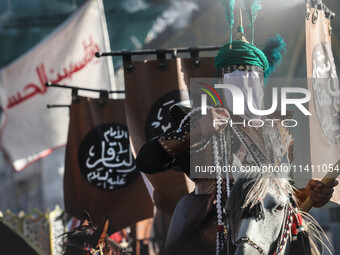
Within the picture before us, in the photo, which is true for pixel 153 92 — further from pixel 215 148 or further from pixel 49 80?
pixel 49 80

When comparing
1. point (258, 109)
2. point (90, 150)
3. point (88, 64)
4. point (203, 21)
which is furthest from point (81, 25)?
point (258, 109)

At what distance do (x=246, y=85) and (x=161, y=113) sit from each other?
87.9 inches

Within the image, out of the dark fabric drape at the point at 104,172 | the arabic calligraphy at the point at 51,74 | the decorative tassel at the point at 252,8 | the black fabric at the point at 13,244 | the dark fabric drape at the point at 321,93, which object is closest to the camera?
the decorative tassel at the point at 252,8

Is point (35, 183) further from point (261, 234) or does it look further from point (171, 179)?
point (261, 234)

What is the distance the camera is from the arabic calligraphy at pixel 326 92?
3.29 meters

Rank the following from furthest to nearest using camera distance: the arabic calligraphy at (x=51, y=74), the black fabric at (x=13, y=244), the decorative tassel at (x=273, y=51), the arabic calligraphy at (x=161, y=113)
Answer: the arabic calligraphy at (x=51, y=74) → the arabic calligraphy at (x=161, y=113) → the black fabric at (x=13, y=244) → the decorative tassel at (x=273, y=51)

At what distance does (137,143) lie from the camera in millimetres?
4773

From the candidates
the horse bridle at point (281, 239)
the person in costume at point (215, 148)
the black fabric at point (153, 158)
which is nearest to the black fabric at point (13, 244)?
the person in costume at point (215, 148)

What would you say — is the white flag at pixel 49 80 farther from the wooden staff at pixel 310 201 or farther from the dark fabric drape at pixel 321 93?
the wooden staff at pixel 310 201

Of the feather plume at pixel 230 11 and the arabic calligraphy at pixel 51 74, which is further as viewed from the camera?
the arabic calligraphy at pixel 51 74

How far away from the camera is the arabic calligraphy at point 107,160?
575cm

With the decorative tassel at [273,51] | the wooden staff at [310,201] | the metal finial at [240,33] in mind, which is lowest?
the wooden staff at [310,201]

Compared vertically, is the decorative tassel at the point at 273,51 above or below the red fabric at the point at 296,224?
above

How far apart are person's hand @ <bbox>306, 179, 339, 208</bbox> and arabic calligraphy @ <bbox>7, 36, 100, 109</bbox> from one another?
16.3 feet
